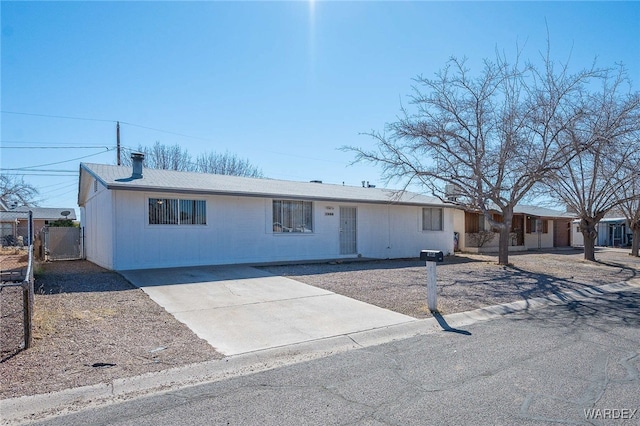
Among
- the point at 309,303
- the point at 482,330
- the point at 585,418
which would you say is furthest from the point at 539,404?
the point at 309,303

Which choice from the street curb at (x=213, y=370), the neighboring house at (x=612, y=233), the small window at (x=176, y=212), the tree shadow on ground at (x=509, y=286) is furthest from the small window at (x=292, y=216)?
the neighboring house at (x=612, y=233)

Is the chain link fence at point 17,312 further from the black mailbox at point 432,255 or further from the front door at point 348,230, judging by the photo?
the front door at point 348,230

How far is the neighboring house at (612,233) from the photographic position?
3709cm

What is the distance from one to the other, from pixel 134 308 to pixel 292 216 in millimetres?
9164

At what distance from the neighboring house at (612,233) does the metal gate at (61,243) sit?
1490 inches

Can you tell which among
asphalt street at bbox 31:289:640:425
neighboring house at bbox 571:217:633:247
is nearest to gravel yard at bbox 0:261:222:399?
asphalt street at bbox 31:289:640:425

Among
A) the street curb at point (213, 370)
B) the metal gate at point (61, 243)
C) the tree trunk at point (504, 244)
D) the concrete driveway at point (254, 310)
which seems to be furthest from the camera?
the metal gate at point (61, 243)

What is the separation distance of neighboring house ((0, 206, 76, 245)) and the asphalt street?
2035cm

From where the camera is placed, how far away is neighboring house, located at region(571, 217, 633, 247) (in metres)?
37.1

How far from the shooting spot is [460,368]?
477 cm

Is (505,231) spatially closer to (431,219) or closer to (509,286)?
(431,219)

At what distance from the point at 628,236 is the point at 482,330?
39.2m

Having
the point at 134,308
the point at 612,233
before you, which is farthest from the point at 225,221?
the point at 612,233

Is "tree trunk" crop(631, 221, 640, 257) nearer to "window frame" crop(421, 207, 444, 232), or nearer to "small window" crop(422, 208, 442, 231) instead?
"window frame" crop(421, 207, 444, 232)
